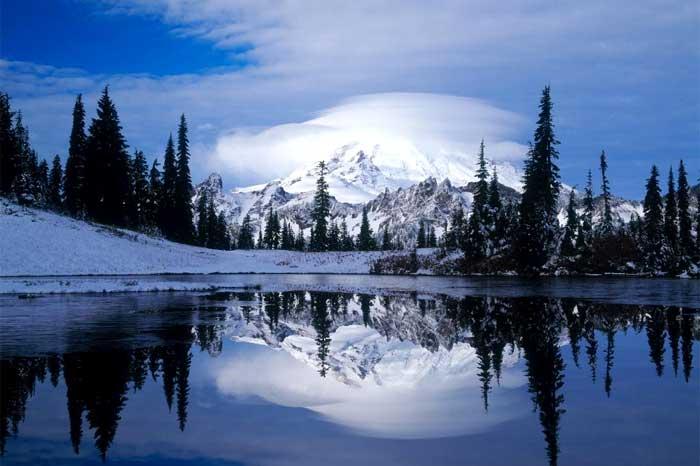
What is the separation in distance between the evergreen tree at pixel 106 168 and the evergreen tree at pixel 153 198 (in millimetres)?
14096

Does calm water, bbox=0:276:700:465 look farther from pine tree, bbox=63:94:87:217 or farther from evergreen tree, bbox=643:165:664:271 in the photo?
pine tree, bbox=63:94:87:217

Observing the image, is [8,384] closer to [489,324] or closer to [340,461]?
[340,461]

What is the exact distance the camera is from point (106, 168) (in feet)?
238

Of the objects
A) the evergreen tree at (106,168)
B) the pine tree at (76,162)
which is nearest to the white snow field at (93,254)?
the evergreen tree at (106,168)

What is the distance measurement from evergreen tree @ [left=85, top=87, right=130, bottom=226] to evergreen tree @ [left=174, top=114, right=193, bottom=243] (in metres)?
12.4

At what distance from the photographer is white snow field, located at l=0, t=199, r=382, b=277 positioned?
4884cm

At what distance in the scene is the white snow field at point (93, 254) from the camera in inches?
1923

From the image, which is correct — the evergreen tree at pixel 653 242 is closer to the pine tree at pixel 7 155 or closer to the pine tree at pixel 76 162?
the pine tree at pixel 76 162

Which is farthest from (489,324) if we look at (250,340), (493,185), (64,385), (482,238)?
(493,185)

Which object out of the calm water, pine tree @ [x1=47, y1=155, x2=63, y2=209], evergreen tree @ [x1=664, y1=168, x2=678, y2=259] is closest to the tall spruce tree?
evergreen tree @ [x1=664, y1=168, x2=678, y2=259]

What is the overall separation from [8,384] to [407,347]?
8.89m

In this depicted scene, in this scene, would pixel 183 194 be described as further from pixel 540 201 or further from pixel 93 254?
pixel 540 201

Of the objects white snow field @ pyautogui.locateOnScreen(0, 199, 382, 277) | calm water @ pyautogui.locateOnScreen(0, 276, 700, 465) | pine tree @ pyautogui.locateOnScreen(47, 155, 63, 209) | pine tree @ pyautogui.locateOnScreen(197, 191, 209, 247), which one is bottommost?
calm water @ pyautogui.locateOnScreen(0, 276, 700, 465)

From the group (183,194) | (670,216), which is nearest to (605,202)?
(670,216)
